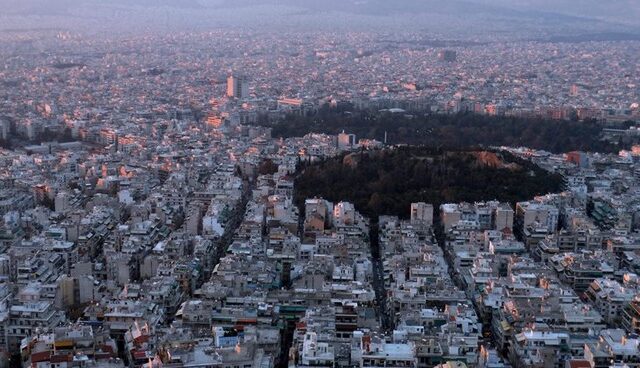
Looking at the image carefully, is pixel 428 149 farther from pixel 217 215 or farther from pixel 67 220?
pixel 67 220

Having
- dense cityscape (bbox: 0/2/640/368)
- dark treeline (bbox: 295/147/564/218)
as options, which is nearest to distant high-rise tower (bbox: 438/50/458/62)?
dense cityscape (bbox: 0/2/640/368)

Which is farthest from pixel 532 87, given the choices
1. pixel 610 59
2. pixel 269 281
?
pixel 269 281

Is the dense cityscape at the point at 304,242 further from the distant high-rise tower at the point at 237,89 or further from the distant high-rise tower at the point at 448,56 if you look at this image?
the distant high-rise tower at the point at 448,56

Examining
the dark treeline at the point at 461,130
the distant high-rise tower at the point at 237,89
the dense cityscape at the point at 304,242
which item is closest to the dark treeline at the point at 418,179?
the dense cityscape at the point at 304,242

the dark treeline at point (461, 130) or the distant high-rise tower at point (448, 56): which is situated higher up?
the dark treeline at point (461, 130)

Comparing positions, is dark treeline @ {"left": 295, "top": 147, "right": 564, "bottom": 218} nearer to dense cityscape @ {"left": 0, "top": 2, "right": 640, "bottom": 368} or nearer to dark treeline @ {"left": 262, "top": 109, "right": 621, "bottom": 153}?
dense cityscape @ {"left": 0, "top": 2, "right": 640, "bottom": 368}
